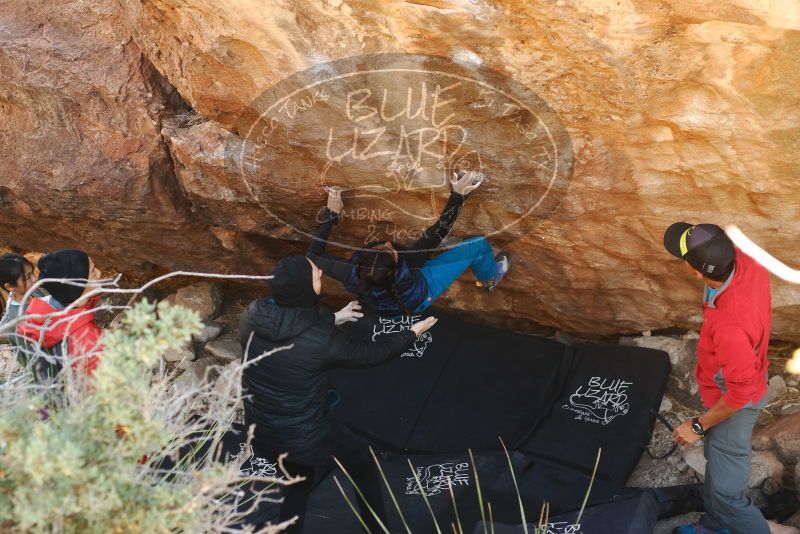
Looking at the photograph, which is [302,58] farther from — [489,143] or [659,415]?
[659,415]

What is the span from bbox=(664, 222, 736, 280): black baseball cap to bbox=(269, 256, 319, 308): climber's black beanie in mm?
1415

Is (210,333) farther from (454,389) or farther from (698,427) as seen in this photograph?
(698,427)

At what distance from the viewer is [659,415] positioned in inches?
155

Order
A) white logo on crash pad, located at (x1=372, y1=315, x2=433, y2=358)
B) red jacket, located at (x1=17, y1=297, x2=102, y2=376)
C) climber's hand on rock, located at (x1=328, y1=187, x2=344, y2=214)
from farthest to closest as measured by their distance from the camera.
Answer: white logo on crash pad, located at (x1=372, y1=315, x2=433, y2=358) < climber's hand on rock, located at (x1=328, y1=187, x2=344, y2=214) < red jacket, located at (x1=17, y1=297, x2=102, y2=376)

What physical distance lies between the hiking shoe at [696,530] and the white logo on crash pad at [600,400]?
761 mm

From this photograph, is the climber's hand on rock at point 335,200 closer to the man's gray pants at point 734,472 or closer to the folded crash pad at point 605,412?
the folded crash pad at point 605,412

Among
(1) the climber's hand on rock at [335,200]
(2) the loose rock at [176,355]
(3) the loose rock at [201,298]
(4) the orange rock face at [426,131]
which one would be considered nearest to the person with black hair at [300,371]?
(1) the climber's hand on rock at [335,200]

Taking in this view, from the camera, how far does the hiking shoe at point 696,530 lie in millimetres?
3162

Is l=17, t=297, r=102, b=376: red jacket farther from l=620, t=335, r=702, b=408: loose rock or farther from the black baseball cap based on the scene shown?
A: l=620, t=335, r=702, b=408: loose rock

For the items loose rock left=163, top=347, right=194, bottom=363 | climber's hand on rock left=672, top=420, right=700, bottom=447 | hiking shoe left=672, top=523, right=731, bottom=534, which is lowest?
loose rock left=163, top=347, right=194, bottom=363

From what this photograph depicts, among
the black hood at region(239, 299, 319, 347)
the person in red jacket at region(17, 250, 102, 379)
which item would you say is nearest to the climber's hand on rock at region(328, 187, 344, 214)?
the black hood at region(239, 299, 319, 347)

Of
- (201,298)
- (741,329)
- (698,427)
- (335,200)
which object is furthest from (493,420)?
(201,298)

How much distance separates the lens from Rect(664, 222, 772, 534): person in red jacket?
2.71m

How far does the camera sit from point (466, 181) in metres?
3.45
